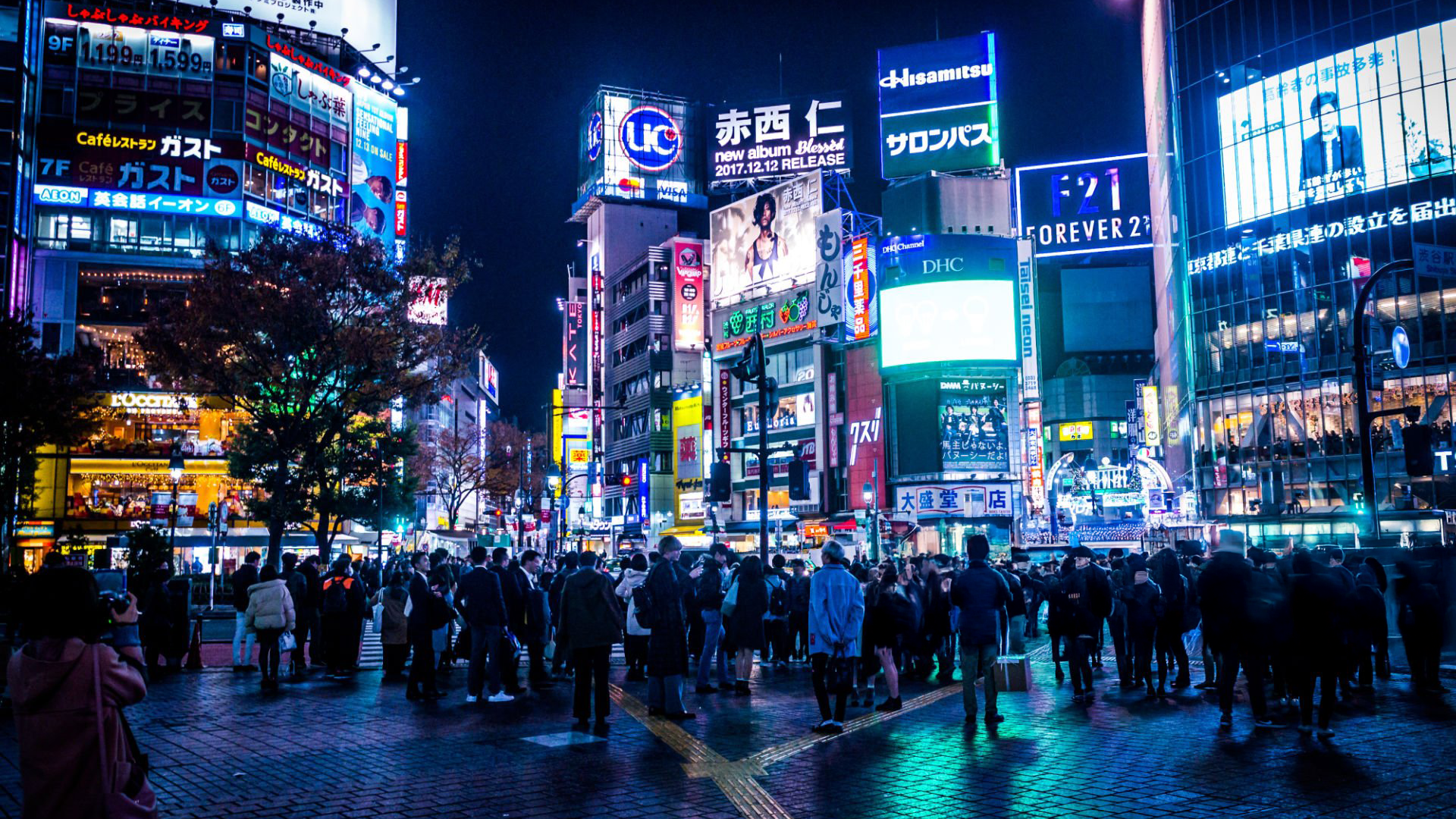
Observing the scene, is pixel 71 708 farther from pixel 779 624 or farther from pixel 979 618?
pixel 779 624

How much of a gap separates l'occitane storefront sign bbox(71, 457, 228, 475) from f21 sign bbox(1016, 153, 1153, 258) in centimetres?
5662

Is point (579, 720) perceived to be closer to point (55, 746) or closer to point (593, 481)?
point (55, 746)

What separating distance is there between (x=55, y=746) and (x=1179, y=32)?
65.5 meters

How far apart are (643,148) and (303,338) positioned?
2629 inches

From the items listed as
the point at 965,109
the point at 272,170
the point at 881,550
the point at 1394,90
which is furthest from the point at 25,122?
the point at 1394,90

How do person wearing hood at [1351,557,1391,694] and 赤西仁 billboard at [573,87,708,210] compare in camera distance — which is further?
赤西仁 billboard at [573,87,708,210]

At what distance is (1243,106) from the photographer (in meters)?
56.7

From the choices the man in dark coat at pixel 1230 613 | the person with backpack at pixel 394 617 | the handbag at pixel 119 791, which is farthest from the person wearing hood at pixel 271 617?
the man in dark coat at pixel 1230 613

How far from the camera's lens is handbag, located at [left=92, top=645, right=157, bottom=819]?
4.54 meters

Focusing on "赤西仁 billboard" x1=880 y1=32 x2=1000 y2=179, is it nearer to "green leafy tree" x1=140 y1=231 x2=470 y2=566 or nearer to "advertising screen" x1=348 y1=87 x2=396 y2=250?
"advertising screen" x1=348 y1=87 x2=396 y2=250

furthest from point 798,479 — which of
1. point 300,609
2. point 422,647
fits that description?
point 300,609

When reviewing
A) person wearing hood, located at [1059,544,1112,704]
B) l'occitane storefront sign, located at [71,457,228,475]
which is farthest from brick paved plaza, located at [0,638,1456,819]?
l'occitane storefront sign, located at [71,457,228,475]

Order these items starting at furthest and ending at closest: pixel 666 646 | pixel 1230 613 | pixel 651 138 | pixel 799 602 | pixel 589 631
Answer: pixel 651 138 → pixel 799 602 → pixel 666 646 → pixel 589 631 → pixel 1230 613

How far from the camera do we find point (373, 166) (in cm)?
7119
